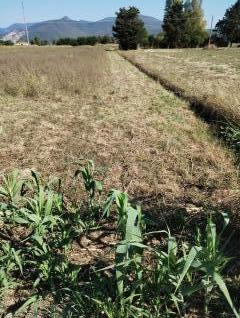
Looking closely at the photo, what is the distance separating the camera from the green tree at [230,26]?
56.5 meters

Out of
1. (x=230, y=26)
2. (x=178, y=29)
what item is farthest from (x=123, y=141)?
(x=230, y=26)

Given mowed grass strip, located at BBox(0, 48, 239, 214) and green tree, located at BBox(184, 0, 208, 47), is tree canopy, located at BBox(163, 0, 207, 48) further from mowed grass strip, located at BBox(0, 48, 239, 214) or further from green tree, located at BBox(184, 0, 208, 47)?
mowed grass strip, located at BBox(0, 48, 239, 214)

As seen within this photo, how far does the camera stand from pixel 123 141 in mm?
6426

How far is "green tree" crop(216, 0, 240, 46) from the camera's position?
5647 cm

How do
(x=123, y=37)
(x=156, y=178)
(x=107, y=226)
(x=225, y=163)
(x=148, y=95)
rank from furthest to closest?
1. (x=123, y=37)
2. (x=148, y=95)
3. (x=225, y=163)
4. (x=156, y=178)
5. (x=107, y=226)

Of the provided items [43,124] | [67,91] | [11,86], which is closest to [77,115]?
[43,124]

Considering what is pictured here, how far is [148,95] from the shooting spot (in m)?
10.4

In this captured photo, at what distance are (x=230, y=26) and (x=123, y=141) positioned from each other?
55661mm

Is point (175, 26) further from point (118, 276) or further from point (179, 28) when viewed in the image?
point (118, 276)

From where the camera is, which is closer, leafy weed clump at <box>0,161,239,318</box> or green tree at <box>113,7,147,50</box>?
leafy weed clump at <box>0,161,239,318</box>

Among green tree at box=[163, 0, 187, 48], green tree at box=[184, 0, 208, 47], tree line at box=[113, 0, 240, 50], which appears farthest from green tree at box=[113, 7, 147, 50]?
green tree at box=[184, 0, 208, 47]

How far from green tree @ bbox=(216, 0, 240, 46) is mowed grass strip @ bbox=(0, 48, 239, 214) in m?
50.4

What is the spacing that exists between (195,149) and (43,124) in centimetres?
314

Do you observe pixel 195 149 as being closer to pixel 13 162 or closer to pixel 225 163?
pixel 225 163
